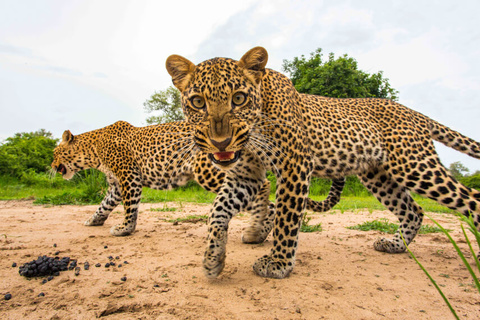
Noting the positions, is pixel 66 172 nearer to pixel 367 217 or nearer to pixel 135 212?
pixel 135 212

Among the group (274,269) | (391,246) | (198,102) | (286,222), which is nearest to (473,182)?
(391,246)

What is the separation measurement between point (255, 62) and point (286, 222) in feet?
5.24

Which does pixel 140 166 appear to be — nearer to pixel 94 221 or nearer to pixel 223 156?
pixel 94 221

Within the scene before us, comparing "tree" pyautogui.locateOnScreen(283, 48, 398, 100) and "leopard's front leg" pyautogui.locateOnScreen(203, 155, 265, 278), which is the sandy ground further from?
"tree" pyautogui.locateOnScreen(283, 48, 398, 100)

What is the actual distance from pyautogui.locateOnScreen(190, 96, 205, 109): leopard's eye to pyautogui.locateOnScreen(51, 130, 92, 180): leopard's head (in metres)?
4.38

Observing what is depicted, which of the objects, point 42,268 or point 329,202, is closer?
point 42,268

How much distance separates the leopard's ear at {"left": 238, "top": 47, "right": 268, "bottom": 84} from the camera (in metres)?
3.14

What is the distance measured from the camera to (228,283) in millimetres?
3051

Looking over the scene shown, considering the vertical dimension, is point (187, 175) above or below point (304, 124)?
below

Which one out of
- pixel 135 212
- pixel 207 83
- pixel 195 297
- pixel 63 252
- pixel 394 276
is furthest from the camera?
pixel 135 212

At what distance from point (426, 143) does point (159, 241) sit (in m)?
3.84

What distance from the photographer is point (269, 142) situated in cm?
316

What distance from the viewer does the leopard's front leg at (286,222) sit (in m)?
3.22

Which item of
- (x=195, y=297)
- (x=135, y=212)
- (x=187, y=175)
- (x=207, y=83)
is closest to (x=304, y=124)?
(x=207, y=83)
